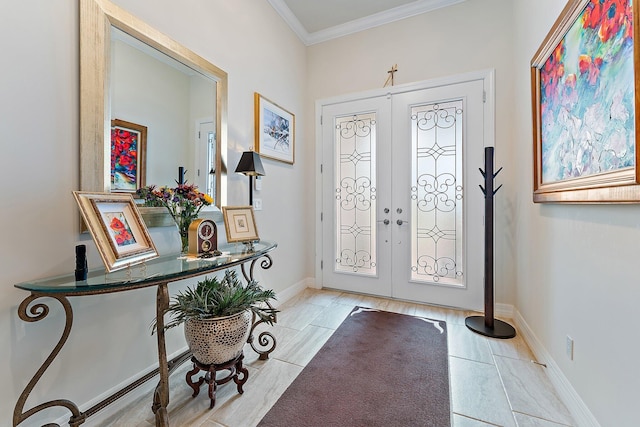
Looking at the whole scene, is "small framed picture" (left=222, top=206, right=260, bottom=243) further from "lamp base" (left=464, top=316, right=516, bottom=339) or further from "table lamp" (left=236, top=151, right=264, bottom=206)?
"lamp base" (left=464, top=316, right=516, bottom=339)

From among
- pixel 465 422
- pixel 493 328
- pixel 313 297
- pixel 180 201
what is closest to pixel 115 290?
pixel 180 201

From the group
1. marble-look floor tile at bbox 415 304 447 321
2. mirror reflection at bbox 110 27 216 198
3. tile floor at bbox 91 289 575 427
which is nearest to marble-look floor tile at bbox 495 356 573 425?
tile floor at bbox 91 289 575 427

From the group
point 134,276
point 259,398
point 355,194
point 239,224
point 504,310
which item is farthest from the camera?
point 355,194

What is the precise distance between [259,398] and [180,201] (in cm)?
124

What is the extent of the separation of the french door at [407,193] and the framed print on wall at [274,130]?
18.6 inches

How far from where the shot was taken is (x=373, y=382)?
1661 mm

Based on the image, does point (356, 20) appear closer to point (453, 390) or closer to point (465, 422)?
point (453, 390)

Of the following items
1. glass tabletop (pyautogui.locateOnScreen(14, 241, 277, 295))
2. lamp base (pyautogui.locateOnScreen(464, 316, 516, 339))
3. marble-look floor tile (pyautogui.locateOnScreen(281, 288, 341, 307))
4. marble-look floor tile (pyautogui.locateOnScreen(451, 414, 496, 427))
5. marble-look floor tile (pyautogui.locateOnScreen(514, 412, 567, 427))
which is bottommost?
marble-look floor tile (pyautogui.locateOnScreen(451, 414, 496, 427))

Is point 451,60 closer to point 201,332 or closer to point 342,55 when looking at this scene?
point 342,55

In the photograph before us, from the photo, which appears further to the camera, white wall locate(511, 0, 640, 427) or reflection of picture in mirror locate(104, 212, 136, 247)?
reflection of picture in mirror locate(104, 212, 136, 247)

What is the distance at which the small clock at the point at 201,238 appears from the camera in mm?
1563

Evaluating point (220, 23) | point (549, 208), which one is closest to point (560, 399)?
point (549, 208)

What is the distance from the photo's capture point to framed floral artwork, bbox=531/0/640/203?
41.1 inches

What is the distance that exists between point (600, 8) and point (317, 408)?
237cm
